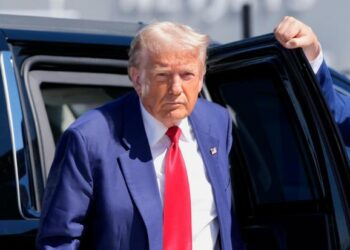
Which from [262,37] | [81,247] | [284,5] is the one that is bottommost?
[81,247]

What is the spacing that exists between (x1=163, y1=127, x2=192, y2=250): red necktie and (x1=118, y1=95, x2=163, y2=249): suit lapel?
32mm

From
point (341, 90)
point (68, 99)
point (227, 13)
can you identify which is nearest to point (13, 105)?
point (68, 99)

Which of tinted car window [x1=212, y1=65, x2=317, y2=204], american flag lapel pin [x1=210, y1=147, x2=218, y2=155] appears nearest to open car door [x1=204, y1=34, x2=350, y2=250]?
tinted car window [x1=212, y1=65, x2=317, y2=204]

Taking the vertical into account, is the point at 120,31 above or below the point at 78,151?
above

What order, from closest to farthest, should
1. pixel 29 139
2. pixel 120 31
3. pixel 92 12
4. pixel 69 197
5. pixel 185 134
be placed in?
pixel 69 197
pixel 185 134
pixel 29 139
pixel 120 31
pixel 92 12

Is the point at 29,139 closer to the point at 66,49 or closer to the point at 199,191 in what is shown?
the point at 66,49

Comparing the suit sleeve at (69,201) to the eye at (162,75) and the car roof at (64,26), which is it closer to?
the eye at (162,75)

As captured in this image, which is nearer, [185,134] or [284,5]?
[185,134]

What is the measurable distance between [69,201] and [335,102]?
3.02 ft

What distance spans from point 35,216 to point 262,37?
861mm

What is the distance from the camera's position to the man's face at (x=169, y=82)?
2.95m

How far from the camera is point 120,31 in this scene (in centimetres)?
374

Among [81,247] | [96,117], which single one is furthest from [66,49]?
[81,247]

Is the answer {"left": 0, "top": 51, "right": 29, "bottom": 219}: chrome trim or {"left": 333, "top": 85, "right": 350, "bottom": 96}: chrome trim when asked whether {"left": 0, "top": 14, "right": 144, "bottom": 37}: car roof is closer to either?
{"left": 0, "top": 51, "right": 29, "bottom": 219}: chrome trim
